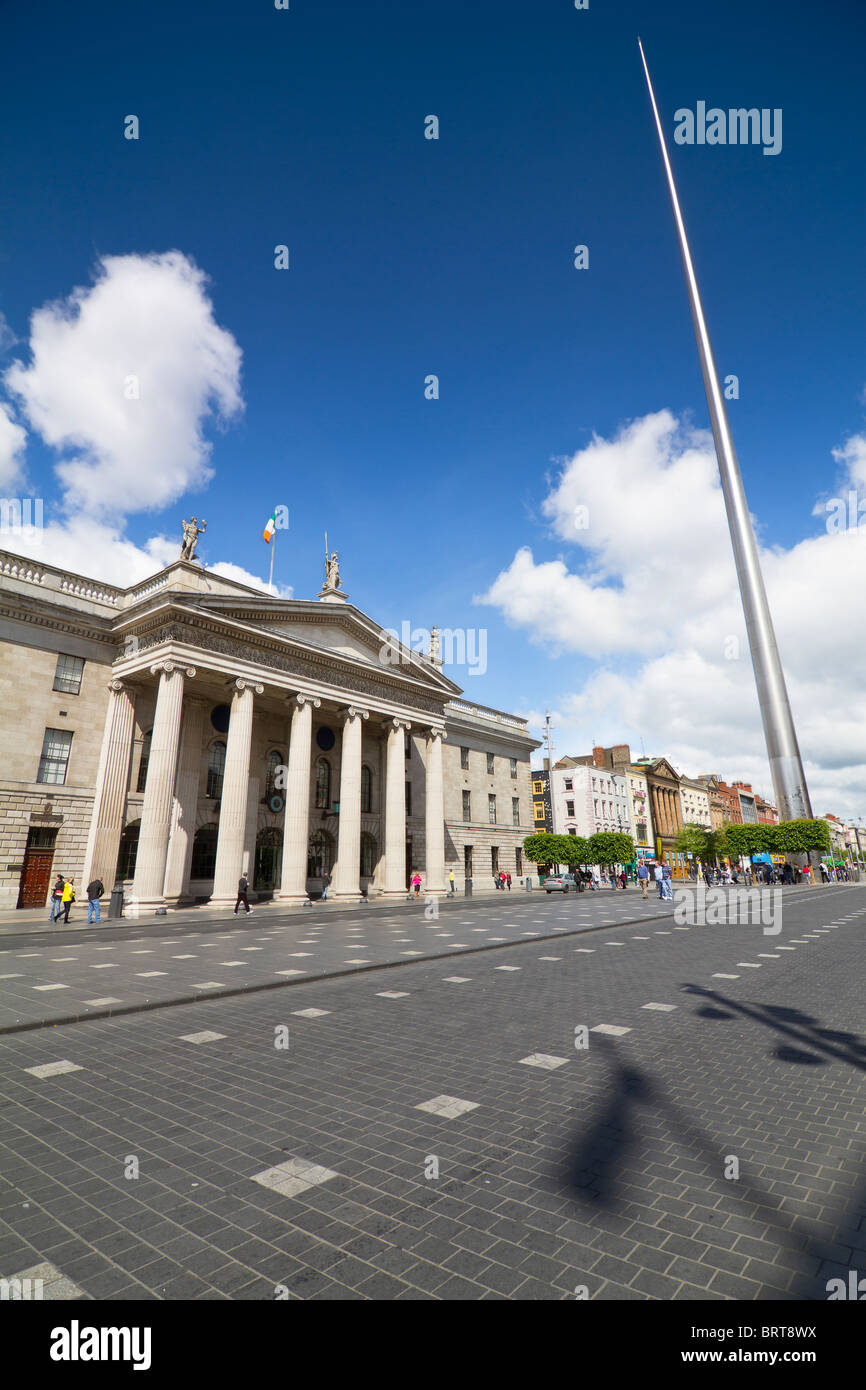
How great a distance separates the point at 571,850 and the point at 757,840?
3056cm

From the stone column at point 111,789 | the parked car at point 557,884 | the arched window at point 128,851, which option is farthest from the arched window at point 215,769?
the parked car at point 557,884

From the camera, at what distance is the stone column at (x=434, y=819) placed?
130 feet

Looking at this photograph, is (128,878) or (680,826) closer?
(128,878)

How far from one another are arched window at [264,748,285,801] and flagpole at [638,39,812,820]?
3456 cm

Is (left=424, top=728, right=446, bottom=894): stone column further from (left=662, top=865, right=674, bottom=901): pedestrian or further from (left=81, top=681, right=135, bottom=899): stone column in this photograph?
(left=81, top=681, right=135, bottom=899): stone column

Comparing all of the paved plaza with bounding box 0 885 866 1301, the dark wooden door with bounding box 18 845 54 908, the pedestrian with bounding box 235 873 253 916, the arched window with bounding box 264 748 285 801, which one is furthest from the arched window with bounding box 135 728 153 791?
the paved plaza with bounding box 0 885 866 1301

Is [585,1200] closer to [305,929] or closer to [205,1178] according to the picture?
[205,1178]

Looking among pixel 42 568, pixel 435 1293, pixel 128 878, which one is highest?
pixel 42 568

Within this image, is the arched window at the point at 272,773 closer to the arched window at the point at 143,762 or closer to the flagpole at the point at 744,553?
the arched window at the point at 143,762

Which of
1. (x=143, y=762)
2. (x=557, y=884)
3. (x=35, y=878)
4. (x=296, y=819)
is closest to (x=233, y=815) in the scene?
(x=296, y=819)

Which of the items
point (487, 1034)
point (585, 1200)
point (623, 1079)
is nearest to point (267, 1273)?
point (585, 1200)

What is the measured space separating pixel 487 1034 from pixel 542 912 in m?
20.9
